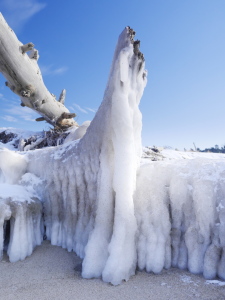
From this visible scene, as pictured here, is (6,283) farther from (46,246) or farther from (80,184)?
(80,184)

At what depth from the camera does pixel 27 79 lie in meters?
5.53

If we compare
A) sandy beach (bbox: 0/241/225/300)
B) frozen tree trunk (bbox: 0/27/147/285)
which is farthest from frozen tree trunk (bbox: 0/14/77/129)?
sandy beach (bbox: 0/241/225/300)

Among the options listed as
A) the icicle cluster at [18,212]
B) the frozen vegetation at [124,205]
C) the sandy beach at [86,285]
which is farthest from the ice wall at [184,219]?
→ the icicle cluster at [18,212]

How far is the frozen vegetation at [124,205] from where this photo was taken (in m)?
1.96

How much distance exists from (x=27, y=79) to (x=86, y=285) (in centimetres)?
492

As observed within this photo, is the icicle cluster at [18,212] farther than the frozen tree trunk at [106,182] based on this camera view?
Yes

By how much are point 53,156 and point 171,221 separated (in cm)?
172

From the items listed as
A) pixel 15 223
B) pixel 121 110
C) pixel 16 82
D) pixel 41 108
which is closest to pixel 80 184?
pixel 15 223

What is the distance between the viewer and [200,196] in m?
2.04

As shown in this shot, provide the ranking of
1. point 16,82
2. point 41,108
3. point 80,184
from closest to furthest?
point 80,184, point 16,82, point 41,108

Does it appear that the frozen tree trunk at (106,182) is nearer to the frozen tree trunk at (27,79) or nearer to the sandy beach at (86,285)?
the sandy beach at (86,285)

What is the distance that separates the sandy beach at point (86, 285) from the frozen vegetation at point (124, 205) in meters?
0.09

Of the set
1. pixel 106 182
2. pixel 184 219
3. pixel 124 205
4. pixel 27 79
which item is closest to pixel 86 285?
pixel 124 205

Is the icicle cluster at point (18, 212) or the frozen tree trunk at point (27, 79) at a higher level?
the frozen tree trunk at point (27, 79)
